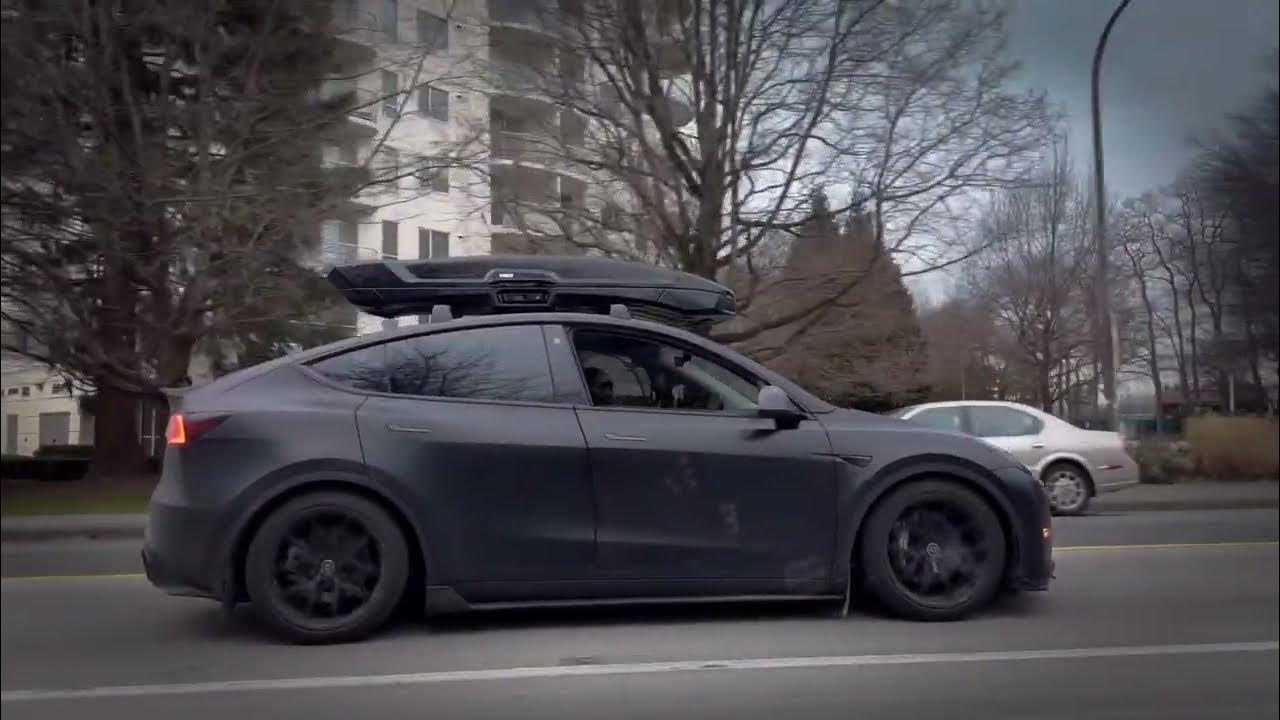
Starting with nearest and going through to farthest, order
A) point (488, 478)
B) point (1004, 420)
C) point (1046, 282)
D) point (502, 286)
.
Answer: point (488, 478) < point (502, 286) < point (1046, 282) < point (1004, 420)

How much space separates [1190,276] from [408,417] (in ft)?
11.7

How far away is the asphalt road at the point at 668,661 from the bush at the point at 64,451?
43cm

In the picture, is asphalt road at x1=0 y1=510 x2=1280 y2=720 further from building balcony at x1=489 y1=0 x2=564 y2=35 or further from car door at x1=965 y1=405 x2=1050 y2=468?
building balcony at x1=489 y1=0 x2=564 y2=35

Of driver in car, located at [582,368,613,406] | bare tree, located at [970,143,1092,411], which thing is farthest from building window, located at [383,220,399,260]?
bare tree, located at [970,143,1092,411]

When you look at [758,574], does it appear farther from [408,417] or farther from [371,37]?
[371,37]

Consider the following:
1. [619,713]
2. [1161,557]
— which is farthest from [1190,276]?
[619,713]

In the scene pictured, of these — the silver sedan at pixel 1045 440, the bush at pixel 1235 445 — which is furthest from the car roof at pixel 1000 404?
the bush at pixel 1235 445

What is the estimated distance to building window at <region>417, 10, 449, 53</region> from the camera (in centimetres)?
560

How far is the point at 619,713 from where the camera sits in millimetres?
3859

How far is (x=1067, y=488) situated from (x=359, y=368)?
4.50 m

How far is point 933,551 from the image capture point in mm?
4727

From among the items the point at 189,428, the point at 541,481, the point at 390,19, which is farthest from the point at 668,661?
the point at 390,19

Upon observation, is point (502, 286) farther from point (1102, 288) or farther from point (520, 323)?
point (1102, 288)

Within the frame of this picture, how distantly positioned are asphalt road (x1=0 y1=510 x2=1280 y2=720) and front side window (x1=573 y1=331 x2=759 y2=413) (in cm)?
101
